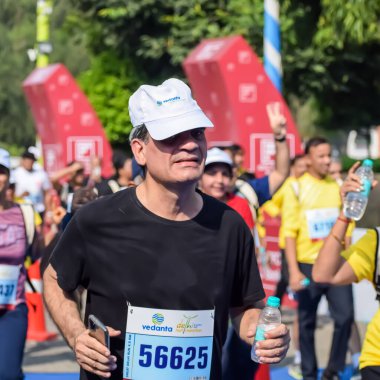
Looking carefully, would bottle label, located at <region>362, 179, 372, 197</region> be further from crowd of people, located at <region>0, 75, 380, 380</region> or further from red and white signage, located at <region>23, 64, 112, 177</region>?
red and white signage, located at <region>23, 64, 112, 177</region>

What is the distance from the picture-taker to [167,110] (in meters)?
4.25

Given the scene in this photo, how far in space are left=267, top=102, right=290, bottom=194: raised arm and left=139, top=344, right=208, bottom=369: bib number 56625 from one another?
12.7 ft

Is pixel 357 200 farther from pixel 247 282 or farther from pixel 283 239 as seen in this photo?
pixel 283 239

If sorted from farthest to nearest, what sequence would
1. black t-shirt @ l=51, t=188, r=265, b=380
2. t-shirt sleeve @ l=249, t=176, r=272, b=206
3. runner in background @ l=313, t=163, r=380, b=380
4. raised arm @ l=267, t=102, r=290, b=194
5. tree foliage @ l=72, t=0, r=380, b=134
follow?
tree foliage @ l=72, t=0, r=380, b=134, t-shirt sleeve @ l=249, t=176, r=272, b=206, raised arm @ l=267, t=102, r=290, b=194, runner in background @ l=313, t=163, r=380, b=380, black t-shirt @ l=51, t=188, r=265, b=380

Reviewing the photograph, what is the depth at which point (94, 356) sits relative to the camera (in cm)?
407

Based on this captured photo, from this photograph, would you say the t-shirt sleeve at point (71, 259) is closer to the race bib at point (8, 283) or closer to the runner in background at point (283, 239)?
the race bib at point (8, 283)

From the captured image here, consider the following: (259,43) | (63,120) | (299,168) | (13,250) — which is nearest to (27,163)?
(63,120)

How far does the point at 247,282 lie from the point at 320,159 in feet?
17.3

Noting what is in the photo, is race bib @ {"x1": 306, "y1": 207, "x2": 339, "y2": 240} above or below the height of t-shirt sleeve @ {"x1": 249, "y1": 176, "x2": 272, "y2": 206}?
below

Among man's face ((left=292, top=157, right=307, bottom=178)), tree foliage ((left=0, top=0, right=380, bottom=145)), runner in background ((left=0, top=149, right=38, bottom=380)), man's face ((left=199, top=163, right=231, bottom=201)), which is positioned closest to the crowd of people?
runner in background ((left=0, top=149, right=38, bottom=380))

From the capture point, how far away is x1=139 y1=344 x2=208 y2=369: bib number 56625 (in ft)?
14.2

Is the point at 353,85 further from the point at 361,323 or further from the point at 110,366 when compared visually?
the point at 110,366

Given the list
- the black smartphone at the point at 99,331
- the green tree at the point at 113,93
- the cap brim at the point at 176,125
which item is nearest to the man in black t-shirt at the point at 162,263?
the cap brim at the point at 176,125

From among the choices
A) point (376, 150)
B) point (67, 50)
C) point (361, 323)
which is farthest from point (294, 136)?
point (376, 150)
